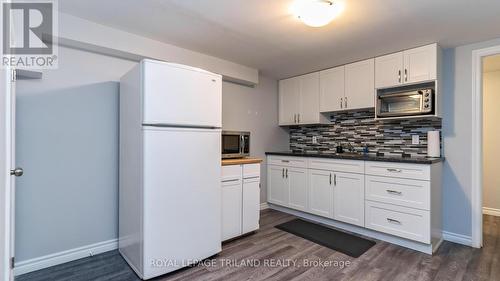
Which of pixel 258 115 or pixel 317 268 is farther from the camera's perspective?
pixel 258 115

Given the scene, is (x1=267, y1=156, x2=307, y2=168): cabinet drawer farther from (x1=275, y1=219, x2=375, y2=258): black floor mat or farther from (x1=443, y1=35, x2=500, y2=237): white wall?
(x1=443, y1=35, x2=500, y2=237): white wall

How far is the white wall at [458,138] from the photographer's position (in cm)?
274

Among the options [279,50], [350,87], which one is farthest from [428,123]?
[279,50]

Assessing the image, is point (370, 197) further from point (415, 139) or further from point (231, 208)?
point (231, 208)

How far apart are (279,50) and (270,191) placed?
2.21 m

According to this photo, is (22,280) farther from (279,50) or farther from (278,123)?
(278,123)

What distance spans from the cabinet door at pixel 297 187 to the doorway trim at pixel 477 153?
6.07 ft

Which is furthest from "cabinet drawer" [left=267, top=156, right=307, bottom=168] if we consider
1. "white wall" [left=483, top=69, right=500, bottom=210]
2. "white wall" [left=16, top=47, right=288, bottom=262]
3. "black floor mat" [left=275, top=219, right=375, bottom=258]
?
"white wall" [left=483, top=69, right=500, bottom=210]

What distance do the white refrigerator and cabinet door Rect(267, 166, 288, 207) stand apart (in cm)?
163

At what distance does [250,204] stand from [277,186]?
3.57 ft

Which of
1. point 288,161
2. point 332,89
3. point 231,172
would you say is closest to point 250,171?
point 231,172

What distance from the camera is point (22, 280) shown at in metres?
2.00

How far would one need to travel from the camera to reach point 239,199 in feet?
9.30

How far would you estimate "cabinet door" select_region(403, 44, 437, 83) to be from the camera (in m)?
2.66
